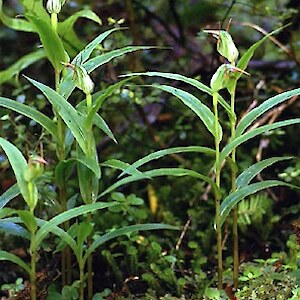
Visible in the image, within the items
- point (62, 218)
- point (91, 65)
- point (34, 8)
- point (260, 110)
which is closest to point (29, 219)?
point (62, 218)

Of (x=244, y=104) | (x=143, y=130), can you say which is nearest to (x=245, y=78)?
(x=244, y=104)

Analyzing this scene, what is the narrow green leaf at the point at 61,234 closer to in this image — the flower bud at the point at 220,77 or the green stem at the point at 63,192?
the green stem at the point at 63,192

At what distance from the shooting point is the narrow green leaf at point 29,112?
39.3 inches

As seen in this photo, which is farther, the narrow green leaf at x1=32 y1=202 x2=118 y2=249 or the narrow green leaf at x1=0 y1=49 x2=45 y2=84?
the narrow green leaf at x1=0 y1=49 x2=45 y2=84

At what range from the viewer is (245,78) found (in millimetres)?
1852

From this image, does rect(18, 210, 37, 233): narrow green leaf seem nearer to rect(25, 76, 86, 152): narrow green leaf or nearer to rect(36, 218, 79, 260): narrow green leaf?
rect(36, 218, 79, 260): narrow green leaf

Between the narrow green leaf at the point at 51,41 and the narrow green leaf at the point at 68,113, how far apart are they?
9 centimetres

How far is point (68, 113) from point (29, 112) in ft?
0.28

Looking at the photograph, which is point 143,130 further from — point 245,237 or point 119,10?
point 119,10

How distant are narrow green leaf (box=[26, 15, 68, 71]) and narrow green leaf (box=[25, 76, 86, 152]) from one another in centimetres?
9

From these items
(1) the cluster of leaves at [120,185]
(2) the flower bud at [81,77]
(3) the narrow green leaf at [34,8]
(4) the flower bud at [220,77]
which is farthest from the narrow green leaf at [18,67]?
(4) the flower bud at [220,77]

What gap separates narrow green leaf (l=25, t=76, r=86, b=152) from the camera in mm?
963

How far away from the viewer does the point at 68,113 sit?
97 centimetres

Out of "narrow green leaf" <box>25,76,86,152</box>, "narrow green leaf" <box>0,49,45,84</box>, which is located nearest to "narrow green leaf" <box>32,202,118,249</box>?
"narrow green leaf" <box>25,76,86,152</box>
